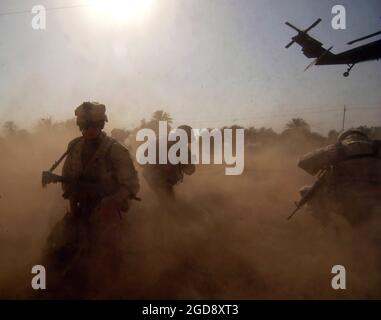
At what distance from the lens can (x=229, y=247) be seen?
7461 mm

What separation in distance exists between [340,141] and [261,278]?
9.08 ft

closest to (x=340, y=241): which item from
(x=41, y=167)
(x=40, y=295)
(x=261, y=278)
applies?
(x=261, y=278)

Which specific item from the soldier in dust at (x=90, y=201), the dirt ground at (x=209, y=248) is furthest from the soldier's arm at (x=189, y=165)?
the soldier in dust at (x=90, y=201)

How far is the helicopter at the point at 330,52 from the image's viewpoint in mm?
9657

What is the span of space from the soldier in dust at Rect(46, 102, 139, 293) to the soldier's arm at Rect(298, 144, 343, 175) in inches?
128

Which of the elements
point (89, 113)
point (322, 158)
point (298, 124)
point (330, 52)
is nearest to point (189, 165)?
point (322, 158)

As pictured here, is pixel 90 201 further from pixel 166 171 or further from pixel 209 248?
pixel 166 171

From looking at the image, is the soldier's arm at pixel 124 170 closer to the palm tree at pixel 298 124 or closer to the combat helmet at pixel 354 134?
the combat helmet at pixel 354 134

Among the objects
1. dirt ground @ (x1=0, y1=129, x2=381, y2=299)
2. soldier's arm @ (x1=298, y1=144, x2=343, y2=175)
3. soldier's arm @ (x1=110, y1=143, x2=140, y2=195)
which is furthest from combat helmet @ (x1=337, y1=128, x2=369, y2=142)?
soldier's arm @ (x1=110, y1=143, x2=140, y2=195)

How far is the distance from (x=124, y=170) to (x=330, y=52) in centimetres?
792

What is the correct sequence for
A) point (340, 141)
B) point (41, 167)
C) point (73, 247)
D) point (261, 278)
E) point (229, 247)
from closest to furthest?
point (73, 247)
point (261, 278)
point (340, 141)
point (229, 247)
point (41, 167)

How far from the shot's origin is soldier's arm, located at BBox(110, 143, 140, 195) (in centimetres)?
494
